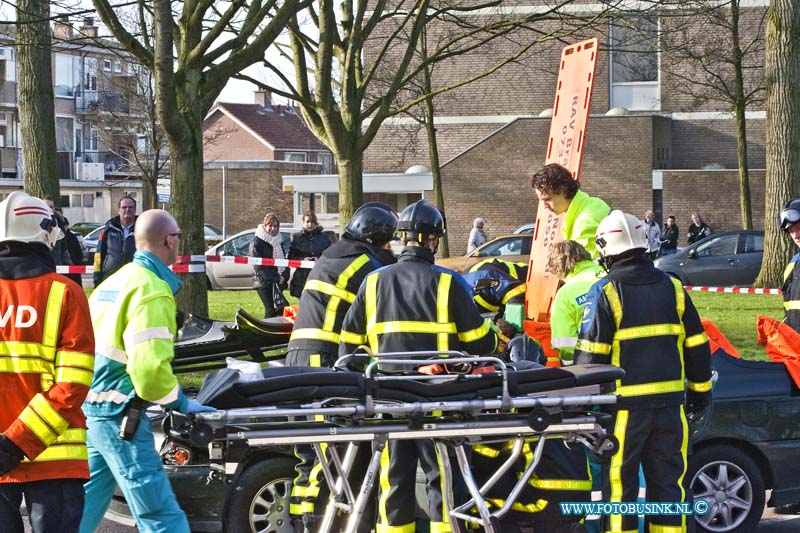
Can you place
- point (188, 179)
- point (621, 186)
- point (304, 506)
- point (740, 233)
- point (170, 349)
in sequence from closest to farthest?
point (170, 349) → point (304, 506) → point (188, 179) → point (740, 233) → point (621, 186)

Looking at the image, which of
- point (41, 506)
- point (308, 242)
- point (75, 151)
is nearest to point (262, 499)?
point (41, 506)

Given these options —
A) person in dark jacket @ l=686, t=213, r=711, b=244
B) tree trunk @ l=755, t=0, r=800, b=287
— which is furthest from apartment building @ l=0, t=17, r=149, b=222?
tree trunk @ l=755, t=0, r=800, b=287

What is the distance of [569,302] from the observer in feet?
21.0

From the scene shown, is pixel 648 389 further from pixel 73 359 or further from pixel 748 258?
pixel 748 258

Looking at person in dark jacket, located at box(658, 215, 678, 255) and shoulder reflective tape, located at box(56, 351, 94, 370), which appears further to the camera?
person in dark jacket, located at box(658, 215, 678, 255)

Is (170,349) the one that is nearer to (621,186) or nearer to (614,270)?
(614,270)

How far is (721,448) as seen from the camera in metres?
6.82

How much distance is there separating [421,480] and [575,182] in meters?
2.64

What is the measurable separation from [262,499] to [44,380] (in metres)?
2.23

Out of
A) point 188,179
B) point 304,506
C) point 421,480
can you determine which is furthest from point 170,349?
point 188,179

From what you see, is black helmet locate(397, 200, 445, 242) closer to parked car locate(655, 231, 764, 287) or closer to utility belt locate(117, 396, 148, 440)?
utility belt locate(117, 396, 148, 440)

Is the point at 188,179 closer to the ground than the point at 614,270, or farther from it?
farther from it

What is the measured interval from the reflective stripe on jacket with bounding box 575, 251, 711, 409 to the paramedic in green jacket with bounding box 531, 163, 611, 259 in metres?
1.72

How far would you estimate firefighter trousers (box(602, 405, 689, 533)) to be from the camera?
5.55m
